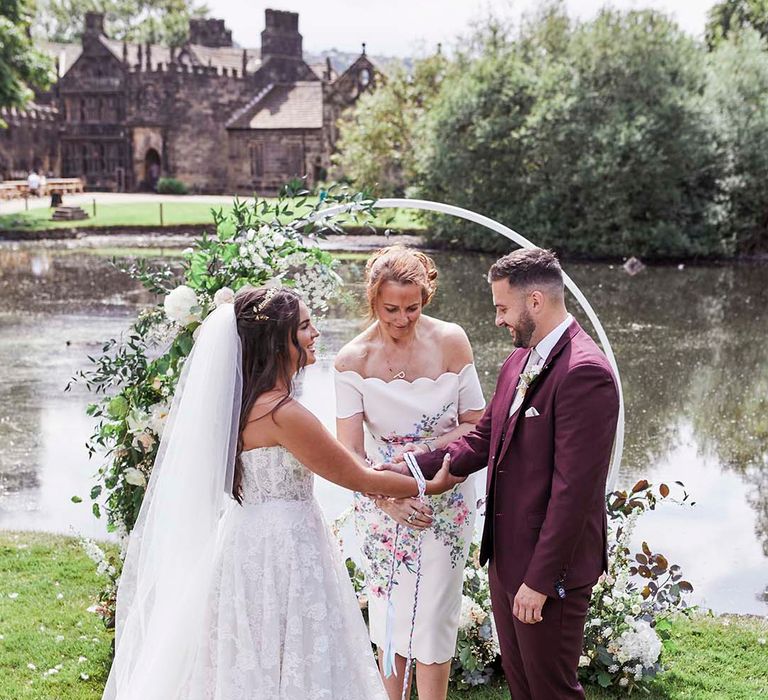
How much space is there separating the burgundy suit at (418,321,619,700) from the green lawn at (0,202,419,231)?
1163 inches

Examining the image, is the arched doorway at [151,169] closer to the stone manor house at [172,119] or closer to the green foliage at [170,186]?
the stone manor house at [172,119]

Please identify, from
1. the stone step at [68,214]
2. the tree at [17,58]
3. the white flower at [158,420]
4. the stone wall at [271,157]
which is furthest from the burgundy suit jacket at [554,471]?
the stone wall at [271,157]

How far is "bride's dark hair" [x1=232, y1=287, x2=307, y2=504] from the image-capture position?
12.2 feet

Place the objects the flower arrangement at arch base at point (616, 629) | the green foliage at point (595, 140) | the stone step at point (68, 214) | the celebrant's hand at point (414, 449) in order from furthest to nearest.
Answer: the stone step at point (68, 214) → the green foliage at point (595, 140) → the flower arrangement at arch base at point (616, 629) → the celebrant's hand at point (414, 449)

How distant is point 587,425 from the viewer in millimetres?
3557

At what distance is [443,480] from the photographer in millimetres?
4301

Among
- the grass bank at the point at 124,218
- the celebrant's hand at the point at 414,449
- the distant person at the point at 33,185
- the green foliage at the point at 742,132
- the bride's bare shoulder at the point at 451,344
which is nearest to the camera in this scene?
the celebrant's hand at the point at 414,449

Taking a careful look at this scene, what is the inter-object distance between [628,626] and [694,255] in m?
28.3

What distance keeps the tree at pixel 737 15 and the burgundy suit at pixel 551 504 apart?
46490 mm

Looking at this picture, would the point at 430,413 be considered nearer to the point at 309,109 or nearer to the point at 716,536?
the point at 716,536

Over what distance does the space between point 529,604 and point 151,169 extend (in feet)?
Result: 191

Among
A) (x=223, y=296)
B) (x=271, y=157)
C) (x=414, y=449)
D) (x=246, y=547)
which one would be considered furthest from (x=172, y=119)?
(x=246, y=547)

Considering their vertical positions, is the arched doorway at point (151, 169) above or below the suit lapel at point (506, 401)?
above

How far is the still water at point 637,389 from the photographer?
8305 millimetres
